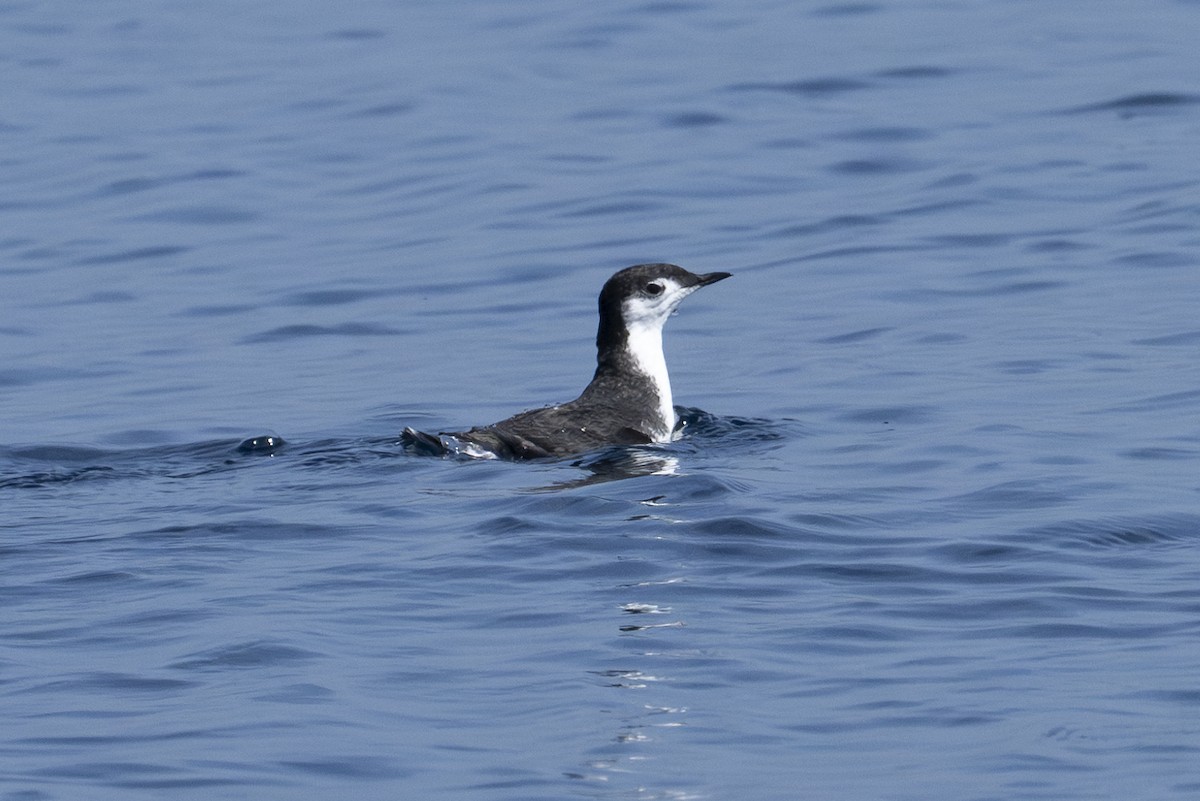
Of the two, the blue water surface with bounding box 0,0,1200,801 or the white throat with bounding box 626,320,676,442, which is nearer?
the blue water surface with bounding box 0,0,1200,801

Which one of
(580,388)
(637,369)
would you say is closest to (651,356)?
(637,369)

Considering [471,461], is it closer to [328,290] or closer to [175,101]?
[328,290]

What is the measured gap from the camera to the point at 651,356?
49.0 feet

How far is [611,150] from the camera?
80.4 feet

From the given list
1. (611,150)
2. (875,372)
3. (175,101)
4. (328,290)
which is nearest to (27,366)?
(328,290)

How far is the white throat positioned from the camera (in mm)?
14742

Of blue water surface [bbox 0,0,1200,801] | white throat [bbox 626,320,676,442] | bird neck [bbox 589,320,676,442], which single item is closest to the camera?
blue water surface [bbox 0,0,1200,801]

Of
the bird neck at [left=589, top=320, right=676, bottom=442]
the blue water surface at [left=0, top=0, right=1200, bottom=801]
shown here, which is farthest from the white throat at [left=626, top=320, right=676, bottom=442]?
the blue water surface at [left=0, top=0, right=1200, bottom=801]

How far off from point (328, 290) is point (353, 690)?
11.0 meters

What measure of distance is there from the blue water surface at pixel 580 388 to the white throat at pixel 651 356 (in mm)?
366

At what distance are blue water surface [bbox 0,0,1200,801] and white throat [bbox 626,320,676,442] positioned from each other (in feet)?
1.20

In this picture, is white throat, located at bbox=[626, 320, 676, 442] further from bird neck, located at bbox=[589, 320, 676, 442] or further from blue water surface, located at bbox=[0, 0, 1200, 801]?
blue water surface, located at bbox=[0, 0, 1200, 801]

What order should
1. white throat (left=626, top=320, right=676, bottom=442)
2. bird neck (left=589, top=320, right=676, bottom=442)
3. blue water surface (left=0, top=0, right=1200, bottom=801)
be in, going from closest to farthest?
blue water surface (left=0, top=0, right=1200, bottom=801)
bird neck (left=589, top=320, right=676, bottom=442)
white throat (left=626, top=320, right=676, bottom=442)

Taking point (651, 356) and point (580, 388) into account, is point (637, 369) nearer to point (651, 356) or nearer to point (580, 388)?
point (651, 356)
